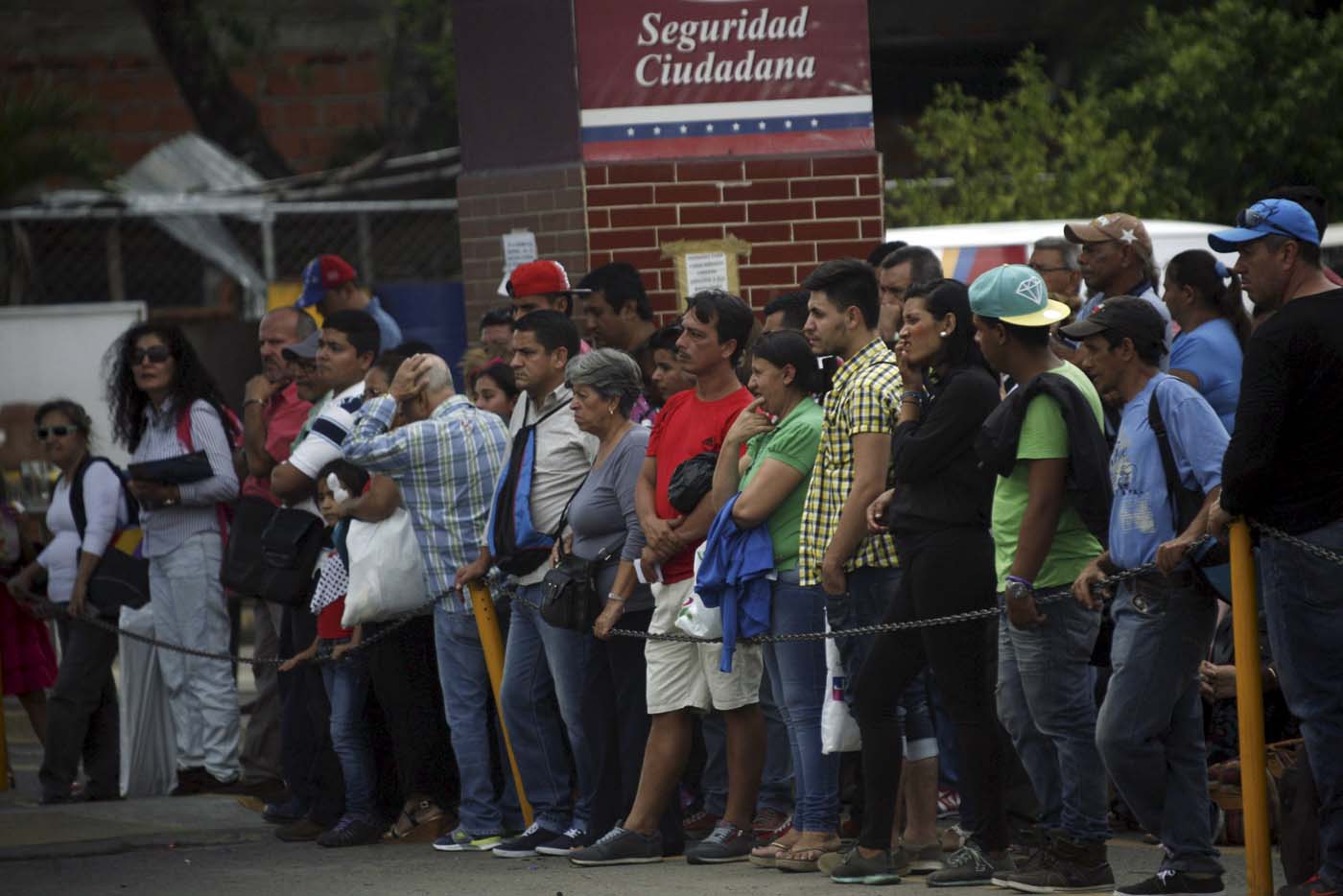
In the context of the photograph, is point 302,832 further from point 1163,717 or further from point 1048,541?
point 1163,717

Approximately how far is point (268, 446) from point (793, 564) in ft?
10.5

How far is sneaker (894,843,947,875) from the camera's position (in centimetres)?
757

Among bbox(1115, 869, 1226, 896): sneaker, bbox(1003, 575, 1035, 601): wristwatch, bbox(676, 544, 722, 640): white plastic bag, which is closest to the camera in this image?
bbox(1115, 869, 1226, 896): sneaker

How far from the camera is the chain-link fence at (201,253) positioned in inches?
787

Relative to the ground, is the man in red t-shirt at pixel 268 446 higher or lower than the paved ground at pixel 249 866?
higher

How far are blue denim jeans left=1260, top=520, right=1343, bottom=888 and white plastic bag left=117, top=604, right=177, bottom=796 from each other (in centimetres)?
618

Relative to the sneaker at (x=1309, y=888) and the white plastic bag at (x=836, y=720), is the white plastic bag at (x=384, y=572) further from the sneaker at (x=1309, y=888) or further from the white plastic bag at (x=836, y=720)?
the sneaker at (x=1309, y=888)

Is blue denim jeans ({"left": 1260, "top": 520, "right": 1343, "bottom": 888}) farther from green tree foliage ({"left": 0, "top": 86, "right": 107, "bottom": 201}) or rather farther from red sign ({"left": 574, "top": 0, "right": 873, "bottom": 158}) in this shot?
green tree foliage ({"left": 0, "top": 86, "right": 107, "bottom": 201})

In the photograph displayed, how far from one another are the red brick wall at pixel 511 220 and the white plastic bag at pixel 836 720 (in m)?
3.50

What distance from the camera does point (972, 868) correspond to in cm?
733

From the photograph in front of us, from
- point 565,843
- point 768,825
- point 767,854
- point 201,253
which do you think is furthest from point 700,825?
point 201,253

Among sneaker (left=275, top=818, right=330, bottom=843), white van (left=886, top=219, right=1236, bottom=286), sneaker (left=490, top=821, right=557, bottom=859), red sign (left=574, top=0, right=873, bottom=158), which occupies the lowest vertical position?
sneaker (left=275, top=818, right=330, bottom=843)

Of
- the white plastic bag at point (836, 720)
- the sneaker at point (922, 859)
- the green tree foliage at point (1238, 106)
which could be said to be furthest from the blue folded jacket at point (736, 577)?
the green tree foliage at point (1238, 106)

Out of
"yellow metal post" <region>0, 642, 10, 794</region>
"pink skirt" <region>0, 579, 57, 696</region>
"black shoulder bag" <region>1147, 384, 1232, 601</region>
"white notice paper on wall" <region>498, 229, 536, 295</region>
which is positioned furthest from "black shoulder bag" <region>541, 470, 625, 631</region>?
"pink skirt" <region>0, 579, 57, 696</region>
